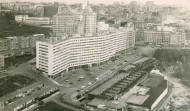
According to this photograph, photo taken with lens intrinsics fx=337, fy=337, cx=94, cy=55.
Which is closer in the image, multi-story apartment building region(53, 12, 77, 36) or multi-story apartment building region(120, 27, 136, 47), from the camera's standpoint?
multi-story apartment building region(53, 12, 77, 36)

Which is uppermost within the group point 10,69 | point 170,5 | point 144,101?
point 170,5

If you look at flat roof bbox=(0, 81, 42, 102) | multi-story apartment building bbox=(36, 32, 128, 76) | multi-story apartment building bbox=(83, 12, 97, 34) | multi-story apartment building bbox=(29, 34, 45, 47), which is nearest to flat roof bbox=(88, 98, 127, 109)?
flat roof bbox=(0, 81, 42, 102)

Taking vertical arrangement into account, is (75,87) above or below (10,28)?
below

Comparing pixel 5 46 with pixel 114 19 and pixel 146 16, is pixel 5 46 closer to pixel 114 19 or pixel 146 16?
pixel 114 19

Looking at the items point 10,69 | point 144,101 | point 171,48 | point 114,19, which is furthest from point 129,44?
point 10,69

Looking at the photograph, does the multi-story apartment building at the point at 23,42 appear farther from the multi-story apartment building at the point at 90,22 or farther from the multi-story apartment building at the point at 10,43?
the multi-story apartment building at the point at 90,22

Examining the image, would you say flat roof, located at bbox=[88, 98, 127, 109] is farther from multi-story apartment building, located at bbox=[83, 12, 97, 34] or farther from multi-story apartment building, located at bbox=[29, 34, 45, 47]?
multi-story apartment building, located at bbox=[83, 12, 97, 34]
